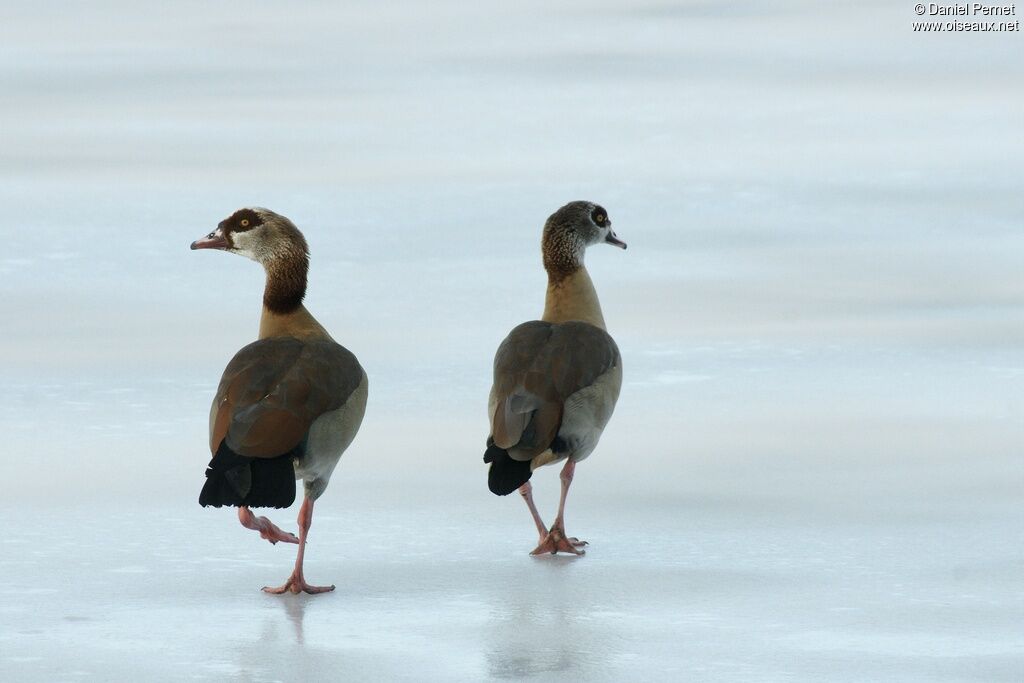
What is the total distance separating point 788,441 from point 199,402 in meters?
3.59

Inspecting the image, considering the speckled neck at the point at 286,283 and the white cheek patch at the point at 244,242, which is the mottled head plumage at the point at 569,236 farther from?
the white cheek patch at the point at 244,242

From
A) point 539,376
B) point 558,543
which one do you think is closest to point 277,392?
point 539,376

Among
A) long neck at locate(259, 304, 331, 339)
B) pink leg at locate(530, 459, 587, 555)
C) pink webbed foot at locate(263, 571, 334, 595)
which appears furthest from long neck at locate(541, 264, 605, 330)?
pink webbed foot at locate(263, 571, 334, 595)

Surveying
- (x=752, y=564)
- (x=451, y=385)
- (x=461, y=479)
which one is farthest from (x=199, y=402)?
(x=752, y=564)

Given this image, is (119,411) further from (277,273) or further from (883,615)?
(883,615)

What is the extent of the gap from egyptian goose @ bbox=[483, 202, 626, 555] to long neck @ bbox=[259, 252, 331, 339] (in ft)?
3.19

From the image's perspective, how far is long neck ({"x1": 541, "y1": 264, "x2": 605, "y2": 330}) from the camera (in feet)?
36.0

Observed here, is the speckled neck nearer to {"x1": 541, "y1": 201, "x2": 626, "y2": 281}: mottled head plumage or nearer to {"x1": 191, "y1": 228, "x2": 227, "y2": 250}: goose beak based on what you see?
{"x1": 191, "y1": 228, "x2": 227, "y2": 250}: goose beak

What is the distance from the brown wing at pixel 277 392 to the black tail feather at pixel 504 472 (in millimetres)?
730

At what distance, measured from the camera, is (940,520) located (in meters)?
9.89

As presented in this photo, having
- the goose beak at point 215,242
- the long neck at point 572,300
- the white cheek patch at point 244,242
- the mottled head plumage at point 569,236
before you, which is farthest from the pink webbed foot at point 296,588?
the mottled head plumage at point 569,236

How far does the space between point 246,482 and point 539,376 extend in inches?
69.3

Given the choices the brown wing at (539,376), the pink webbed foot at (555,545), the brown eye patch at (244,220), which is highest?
the brown eye patch at (244,220)

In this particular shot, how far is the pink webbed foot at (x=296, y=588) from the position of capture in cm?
882
